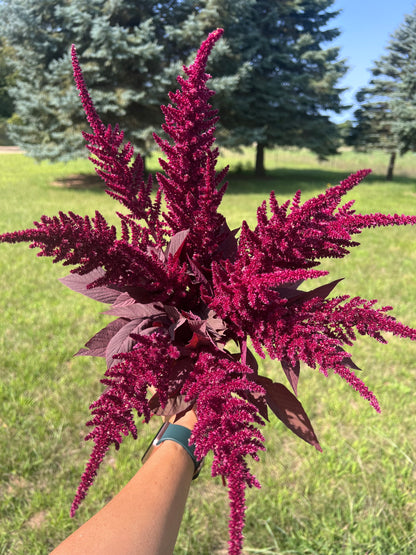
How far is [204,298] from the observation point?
94 centimetres

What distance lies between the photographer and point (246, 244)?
3.01ft

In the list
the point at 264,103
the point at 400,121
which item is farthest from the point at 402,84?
the point at 264,103

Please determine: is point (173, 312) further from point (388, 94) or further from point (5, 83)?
point (5, 83)

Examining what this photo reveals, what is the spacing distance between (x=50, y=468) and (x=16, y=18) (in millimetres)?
16738

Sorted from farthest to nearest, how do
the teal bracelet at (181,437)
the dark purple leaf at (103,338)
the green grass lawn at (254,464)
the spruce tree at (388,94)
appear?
the spruce tree at (388,94)
the green grass lawn at (254,464)
the teal bracelet at (181,437)
the dark purple leaf at (103,338)

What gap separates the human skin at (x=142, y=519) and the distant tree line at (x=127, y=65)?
13687 millimetres

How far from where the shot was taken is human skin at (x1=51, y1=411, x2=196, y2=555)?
3.40 ft

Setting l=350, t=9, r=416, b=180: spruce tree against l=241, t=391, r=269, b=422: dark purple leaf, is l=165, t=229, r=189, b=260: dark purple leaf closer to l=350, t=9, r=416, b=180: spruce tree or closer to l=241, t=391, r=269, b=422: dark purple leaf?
l=241, t=391, r=269, b=422: dark purple leaf

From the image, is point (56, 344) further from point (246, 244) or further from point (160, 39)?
point (160, 39)

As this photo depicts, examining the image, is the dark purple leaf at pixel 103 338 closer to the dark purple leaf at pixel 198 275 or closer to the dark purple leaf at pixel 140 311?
the dark purple leaf at pixel 140 311

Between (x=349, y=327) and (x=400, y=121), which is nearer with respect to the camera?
(x=349, y=327)

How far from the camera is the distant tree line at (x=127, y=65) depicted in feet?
43.7

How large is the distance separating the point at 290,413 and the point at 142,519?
567 millimetres

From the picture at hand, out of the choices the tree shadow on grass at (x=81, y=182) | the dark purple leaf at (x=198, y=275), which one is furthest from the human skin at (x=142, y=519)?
the tree shadow on grass at (x=81, y=182)
